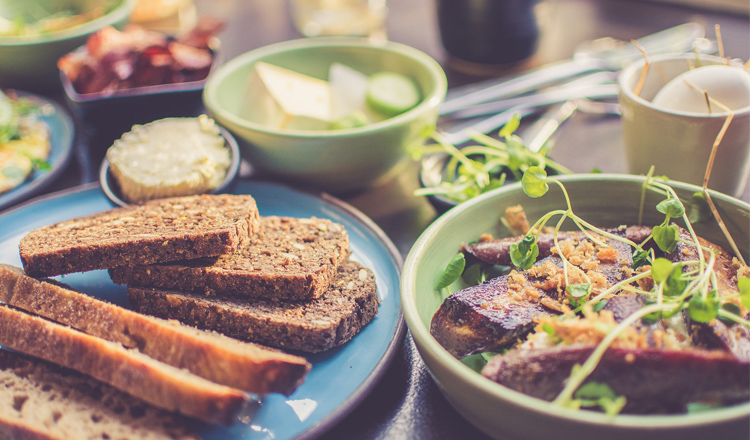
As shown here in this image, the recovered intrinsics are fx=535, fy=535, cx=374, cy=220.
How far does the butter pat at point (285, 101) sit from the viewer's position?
196cm

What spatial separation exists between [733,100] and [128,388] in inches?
66.7

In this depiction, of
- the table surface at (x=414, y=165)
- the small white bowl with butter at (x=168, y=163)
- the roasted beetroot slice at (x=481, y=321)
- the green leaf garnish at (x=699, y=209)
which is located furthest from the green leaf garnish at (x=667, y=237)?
the small white bowl with butter at (x=168, y=163)

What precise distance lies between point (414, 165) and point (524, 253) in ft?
3.02

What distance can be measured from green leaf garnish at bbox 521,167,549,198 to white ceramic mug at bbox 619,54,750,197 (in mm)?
438

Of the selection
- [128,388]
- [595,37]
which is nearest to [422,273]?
[128,388]

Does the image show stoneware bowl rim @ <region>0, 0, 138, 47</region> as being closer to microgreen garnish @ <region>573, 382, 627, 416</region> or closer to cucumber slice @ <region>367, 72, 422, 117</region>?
cucumber slice @ <region>367, 72, 422, 117</region>

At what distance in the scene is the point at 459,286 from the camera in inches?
55.9

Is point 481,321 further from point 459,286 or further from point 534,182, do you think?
point 534,182

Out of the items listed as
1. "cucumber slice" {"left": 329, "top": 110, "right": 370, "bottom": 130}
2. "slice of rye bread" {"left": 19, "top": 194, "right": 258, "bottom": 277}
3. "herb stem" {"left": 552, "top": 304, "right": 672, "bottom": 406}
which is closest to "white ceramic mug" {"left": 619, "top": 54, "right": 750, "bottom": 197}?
"herb stem" {"left": 552, "top": 304, "right": 672, "bottom": 406}

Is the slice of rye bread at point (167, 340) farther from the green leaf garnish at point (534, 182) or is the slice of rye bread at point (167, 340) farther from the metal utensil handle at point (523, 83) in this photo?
the metal utensil handle at point (523, 83)

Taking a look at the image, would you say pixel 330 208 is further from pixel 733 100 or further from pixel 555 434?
pixel 733 100

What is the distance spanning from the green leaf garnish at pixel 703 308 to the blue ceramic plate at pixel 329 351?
61 centimetres

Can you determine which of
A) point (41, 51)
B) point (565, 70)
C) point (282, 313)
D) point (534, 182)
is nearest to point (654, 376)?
point (534, 182)

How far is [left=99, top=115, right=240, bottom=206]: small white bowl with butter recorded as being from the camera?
5.61 feet
